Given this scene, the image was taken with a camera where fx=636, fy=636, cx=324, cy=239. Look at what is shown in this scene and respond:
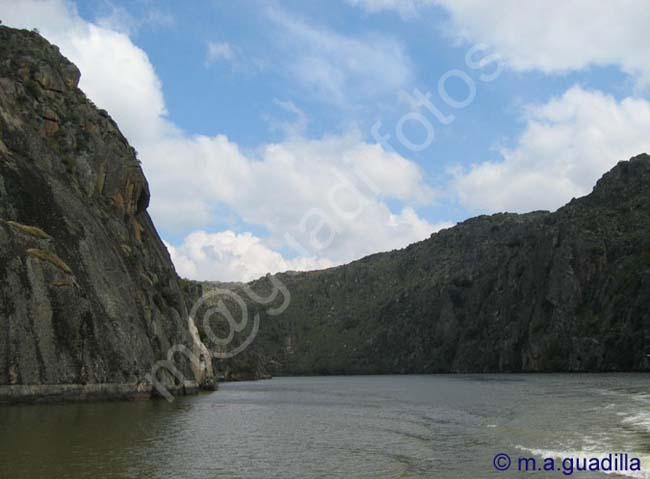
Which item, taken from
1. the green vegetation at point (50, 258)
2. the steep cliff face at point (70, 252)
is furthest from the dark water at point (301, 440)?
the green vegetation at point (50, 258)

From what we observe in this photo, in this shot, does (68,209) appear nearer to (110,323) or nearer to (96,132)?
(110,323)

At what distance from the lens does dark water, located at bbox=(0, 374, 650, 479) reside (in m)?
27.1

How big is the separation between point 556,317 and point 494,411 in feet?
447

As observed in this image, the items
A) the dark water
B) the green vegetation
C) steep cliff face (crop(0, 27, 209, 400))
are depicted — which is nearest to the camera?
the dark water

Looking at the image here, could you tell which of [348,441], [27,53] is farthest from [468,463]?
[27,53]

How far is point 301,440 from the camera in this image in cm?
3775

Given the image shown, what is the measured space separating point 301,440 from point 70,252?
111 ft

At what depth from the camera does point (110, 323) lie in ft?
198

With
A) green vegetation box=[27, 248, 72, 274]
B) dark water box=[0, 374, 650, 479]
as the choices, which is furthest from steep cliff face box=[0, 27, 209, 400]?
dark water box=[0, 374, 650, 479]

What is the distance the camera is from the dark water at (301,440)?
89.0ft

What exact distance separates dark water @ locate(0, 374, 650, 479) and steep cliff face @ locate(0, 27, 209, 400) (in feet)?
15.1

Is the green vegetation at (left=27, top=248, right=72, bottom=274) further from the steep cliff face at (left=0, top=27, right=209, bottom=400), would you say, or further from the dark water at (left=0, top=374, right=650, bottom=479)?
the dark water at (left=0, top=374, right=650, bottom=479)

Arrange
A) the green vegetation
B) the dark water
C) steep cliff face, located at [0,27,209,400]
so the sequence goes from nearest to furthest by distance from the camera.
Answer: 1. the dark water
2. steep cliff face, located at [0,27,209,400]
3. the green vegetation

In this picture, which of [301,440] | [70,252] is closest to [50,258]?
[70,252]
